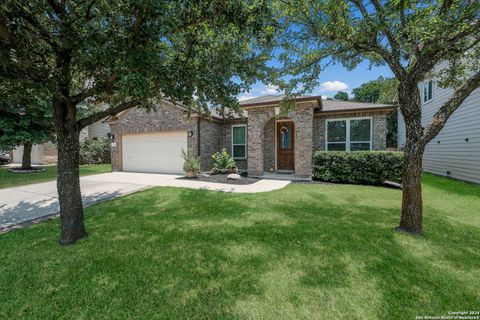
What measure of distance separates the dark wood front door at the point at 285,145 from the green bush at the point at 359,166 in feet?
7.50

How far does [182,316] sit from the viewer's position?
6.96ft

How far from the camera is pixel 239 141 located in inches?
494

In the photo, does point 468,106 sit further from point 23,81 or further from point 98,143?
point 98,143

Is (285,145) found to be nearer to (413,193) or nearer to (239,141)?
(239,141)

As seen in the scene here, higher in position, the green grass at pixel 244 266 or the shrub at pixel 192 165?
the shrub at pixel 192 165

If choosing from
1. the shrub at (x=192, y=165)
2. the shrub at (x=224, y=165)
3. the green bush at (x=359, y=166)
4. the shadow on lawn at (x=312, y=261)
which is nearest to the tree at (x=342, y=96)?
the green bush at (x=359, y=166)

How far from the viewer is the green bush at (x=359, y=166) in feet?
26.6

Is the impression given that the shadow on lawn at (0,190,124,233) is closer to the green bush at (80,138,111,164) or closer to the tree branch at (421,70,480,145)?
the tree branch at (421,70,480,145)

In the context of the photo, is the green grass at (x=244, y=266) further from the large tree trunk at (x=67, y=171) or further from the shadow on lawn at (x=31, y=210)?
the shadow on lawn at (x=31, y=210)

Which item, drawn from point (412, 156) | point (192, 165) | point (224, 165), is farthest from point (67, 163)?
point (224, 165)

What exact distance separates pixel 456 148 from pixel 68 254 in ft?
48.4

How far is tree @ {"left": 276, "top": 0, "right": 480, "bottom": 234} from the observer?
3.15 metres

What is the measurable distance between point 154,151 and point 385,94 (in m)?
11.4

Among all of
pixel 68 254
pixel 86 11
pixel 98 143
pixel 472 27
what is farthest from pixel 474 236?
pixel 98 143
